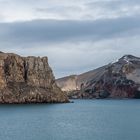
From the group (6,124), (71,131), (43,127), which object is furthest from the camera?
(6,124)

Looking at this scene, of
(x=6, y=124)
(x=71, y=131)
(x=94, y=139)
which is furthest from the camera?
(x=6, y=124)

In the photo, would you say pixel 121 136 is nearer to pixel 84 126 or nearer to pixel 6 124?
pixel 84 126

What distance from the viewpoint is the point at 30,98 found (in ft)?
653

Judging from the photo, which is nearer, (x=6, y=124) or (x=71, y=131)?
(x=71, y=131)

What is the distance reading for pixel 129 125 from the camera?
104 m

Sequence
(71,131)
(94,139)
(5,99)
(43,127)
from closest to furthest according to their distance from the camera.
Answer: (94,139) → (71,131) → (43,127) → (5,99)

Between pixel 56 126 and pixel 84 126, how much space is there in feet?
17.3

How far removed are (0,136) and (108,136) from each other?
16590 millimetres

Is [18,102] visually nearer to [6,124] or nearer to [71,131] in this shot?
[6,124]

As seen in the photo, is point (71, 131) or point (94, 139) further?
point (71, 131)

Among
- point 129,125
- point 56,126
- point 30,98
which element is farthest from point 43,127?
point 30,98

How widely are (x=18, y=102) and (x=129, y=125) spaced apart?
99.6 meters

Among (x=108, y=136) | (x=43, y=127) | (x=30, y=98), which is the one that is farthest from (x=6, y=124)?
(x=30, y=98)

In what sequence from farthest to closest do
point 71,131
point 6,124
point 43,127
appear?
point 6,124 < point 43,127 < point 71,131
